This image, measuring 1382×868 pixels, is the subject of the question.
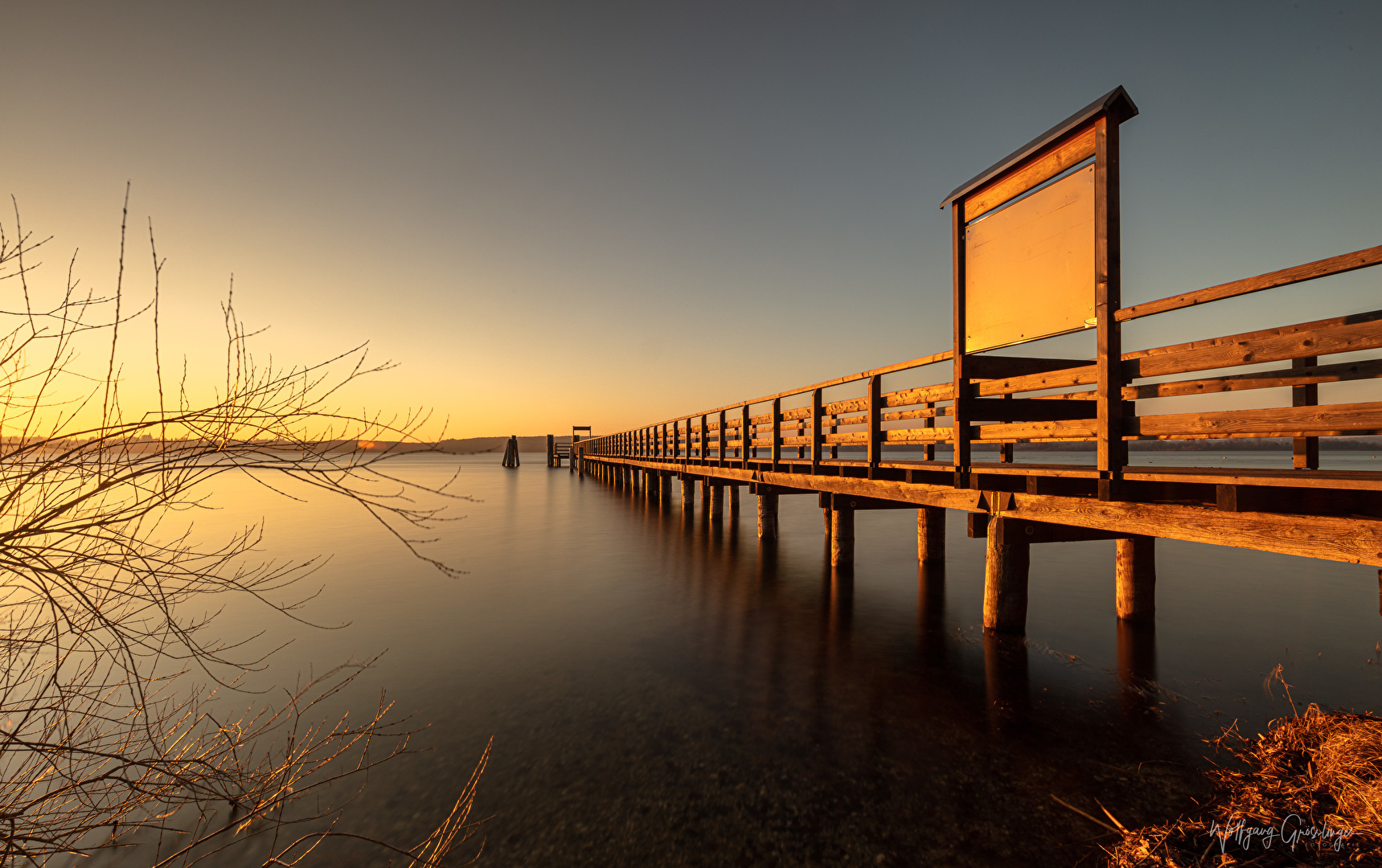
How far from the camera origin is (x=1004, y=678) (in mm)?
6316

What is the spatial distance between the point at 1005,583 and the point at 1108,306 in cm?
345

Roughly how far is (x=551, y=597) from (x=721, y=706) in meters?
5.71

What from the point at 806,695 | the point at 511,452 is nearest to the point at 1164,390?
the point at 806,695

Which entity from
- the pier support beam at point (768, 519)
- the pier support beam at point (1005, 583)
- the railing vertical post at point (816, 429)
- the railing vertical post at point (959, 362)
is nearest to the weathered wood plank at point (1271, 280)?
the railing vertical post at point (959, 362)

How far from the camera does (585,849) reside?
3791mm

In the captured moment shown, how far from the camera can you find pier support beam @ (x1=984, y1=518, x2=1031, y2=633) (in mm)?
6672

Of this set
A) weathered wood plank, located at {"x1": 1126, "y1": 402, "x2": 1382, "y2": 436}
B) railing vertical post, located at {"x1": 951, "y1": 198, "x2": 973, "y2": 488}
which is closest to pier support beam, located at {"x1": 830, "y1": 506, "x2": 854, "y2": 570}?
railing vertical post, located at {"x1": 951, "y1": 198, "x2": 973, "y2": 488}

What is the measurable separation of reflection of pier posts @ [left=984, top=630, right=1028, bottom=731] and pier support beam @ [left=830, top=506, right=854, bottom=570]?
4438 millimetres

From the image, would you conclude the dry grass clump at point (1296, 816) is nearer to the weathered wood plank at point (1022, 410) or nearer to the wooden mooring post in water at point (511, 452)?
the weathered wood plank at point (1022, 410)

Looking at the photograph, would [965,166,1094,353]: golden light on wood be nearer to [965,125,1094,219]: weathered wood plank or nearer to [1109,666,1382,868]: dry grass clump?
[965,125,1094,219]: weathered wood plank

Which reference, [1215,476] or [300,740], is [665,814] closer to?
[300,740]

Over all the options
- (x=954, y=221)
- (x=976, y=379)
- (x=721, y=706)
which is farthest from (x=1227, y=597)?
(x=721, y=706)

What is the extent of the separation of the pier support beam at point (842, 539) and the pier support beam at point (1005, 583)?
4.46 meters

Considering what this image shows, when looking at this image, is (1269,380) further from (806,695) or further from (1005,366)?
(806,695)
